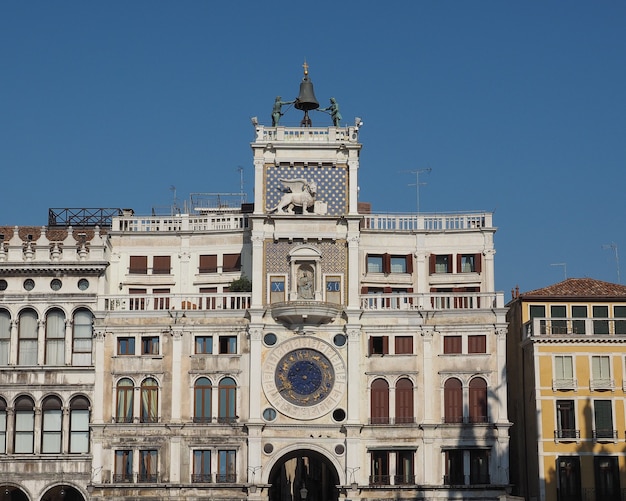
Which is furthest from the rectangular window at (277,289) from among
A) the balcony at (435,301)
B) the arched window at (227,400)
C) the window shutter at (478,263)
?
the window shutter at (478,263)

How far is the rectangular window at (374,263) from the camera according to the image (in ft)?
268

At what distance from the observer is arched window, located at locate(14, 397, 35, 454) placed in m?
76.8

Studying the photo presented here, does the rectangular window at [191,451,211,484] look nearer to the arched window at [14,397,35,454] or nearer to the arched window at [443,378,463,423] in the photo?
the arched window at [14,397,35,454]

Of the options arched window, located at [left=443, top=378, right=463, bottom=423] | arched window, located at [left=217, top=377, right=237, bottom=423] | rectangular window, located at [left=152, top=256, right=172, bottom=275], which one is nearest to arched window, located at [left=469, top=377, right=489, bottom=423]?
arched window, located at [left=443, top=378, right=463, bottom=423]

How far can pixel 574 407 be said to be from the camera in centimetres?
7506

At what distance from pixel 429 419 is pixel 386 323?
596 cm

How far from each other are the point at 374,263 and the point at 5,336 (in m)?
22.5

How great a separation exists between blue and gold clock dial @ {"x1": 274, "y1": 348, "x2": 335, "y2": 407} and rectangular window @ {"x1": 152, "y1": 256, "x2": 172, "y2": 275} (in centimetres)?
1083

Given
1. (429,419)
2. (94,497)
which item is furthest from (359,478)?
(94,497)

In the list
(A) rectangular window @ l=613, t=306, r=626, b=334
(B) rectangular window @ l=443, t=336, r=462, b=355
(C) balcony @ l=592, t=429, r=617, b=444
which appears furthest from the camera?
(A) rectangular window @ l=613, t=306, r=626, b=334

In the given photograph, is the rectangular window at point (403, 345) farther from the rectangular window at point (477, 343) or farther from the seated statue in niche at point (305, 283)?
the seated statue in niche at point (305, 283)

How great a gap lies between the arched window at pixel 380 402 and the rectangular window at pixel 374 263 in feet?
28.5

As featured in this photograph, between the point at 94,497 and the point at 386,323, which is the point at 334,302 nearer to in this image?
the point at 386,323

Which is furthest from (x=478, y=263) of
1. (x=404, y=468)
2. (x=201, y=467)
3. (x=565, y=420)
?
(x=201, y=467)
